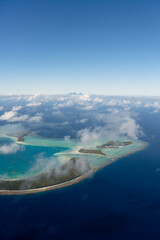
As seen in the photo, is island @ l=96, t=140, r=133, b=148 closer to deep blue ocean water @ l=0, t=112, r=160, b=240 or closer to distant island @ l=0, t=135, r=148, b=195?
distant island @ l=0, t=135, r=148, b=195

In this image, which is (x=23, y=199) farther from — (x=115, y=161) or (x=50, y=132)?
(x=50, y=132)

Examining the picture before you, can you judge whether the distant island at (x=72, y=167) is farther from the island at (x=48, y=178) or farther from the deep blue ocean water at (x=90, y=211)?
the deep blue ocean water at (x=90, y=211)

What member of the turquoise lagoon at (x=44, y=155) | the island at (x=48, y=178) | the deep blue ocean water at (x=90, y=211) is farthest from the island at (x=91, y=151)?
the deep blue ocean water at (x=90, y=211)

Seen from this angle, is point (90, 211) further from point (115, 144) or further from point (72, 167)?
point (115, 144)

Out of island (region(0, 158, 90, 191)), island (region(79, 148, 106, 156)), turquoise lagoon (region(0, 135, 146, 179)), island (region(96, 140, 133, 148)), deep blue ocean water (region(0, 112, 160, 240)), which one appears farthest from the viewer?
island (region(96, 140, 133, 148))

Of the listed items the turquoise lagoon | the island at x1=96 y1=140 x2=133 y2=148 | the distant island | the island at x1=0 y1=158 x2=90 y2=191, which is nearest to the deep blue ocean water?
the distant island

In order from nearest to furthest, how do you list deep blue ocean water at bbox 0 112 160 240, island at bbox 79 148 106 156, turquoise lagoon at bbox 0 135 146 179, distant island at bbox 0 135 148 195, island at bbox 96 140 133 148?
deep blue ocean water at bbox 0 112 160 240, distant island at bbox 0 135 148 195, turquoise lagoon at bbox 0 135 146 179, island at bbox 79 148 106 156, island at bbox 96 140 133 148

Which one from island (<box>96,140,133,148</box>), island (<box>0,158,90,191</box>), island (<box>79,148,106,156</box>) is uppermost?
island (<box>96,140,133,148</box>)
